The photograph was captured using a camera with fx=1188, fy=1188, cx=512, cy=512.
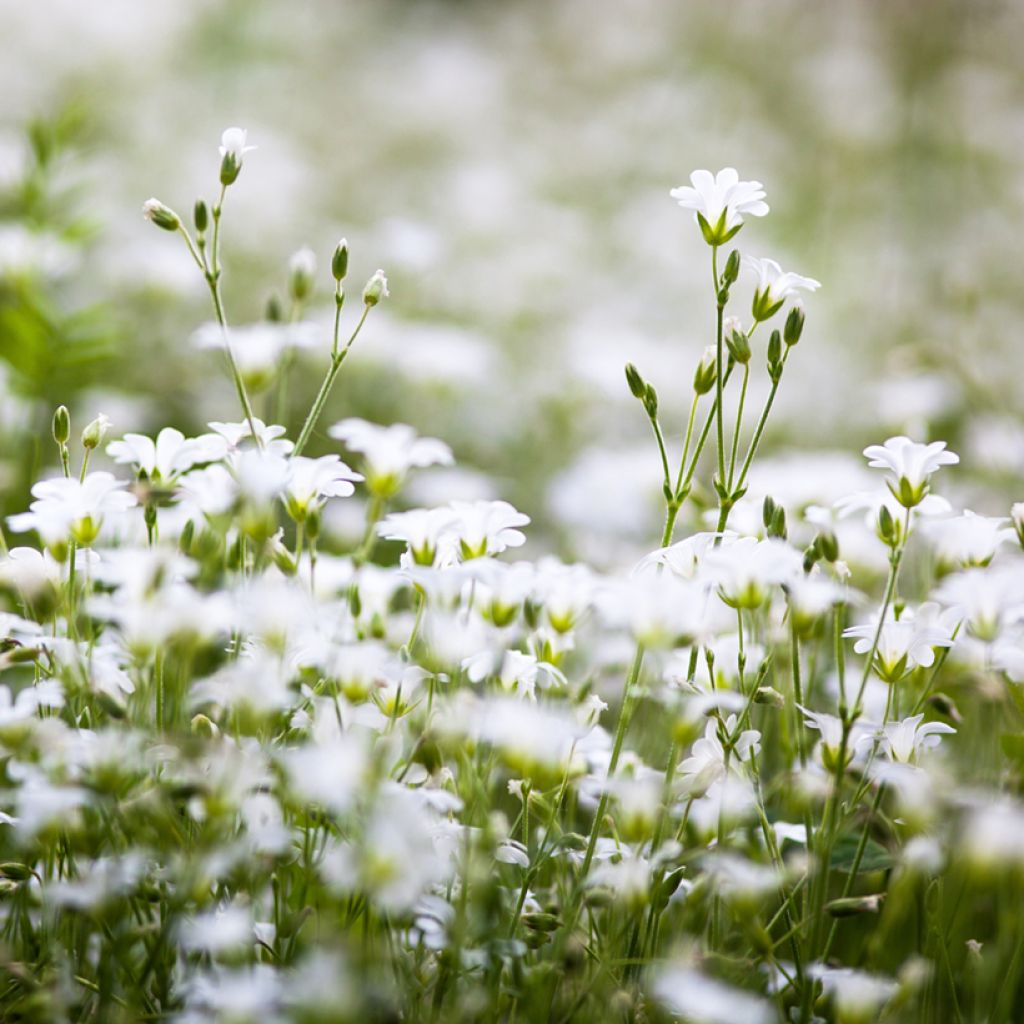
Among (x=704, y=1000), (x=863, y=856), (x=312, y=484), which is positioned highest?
(x=312, y=484)

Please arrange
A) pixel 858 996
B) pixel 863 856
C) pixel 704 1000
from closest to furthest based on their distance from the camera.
→ pixel 704 1000 < pixel 858 996 < pixel 863 856

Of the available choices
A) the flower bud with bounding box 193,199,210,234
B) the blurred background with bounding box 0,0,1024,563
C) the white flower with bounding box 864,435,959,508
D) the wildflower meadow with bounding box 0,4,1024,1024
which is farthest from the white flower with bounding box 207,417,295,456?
the blurred background with bounding box 0,0,1024,563

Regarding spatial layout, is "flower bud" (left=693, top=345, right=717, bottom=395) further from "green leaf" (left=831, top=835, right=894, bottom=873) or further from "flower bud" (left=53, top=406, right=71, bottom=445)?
"flower bud" (left=53, top=406, right=71, bottom=445)

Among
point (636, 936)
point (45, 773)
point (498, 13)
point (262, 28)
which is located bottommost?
point (636, 936)

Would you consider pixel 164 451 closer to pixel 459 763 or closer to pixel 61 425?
pixel 61 425

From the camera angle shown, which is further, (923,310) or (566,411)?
(923,310)

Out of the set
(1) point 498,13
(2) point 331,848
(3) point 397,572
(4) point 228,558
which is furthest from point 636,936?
(1) point 498,13

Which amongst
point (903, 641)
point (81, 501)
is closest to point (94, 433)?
point (81, 501)

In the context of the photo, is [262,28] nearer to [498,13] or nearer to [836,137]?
[498,13]
